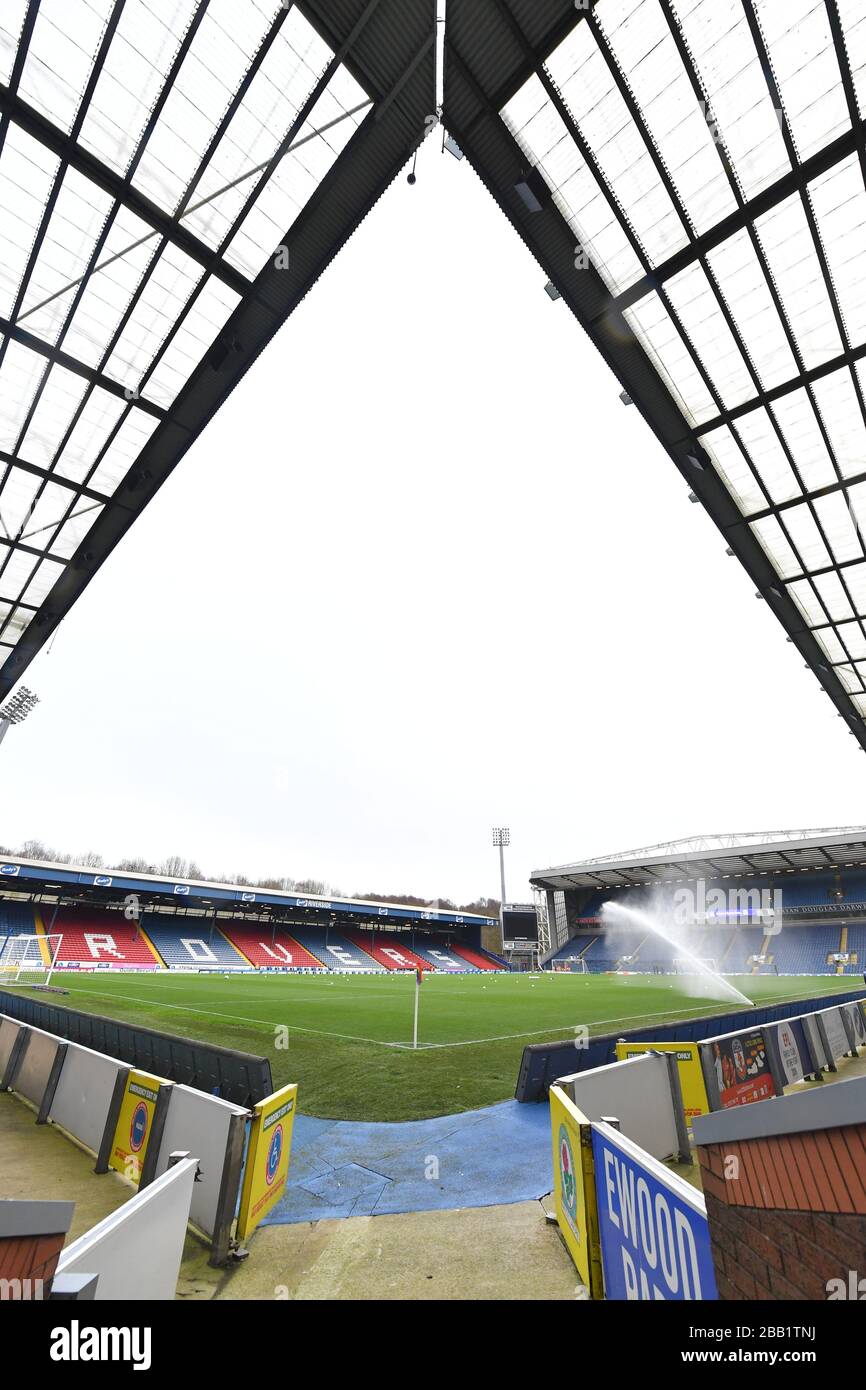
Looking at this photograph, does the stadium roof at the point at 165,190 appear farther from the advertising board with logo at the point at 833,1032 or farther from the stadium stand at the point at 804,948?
the stadium stand at the point at 804,948

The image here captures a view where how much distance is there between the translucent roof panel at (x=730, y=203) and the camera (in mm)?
7648

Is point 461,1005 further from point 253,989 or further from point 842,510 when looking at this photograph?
point 842,510

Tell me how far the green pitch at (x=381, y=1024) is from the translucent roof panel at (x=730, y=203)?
44.1ft

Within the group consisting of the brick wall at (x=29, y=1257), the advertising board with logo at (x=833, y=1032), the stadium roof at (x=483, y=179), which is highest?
the stadium roof at (x=483, y=179)

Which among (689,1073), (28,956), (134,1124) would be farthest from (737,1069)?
(28,956)

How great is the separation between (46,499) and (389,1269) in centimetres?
1491

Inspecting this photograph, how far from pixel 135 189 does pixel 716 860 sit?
7028 cm

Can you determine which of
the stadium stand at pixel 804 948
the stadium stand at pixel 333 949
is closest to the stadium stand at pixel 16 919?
the stadium stand at pixel 333 949

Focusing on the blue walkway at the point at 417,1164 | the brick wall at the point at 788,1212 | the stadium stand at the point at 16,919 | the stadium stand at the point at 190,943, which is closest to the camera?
the brick wall at the point at 788,1212

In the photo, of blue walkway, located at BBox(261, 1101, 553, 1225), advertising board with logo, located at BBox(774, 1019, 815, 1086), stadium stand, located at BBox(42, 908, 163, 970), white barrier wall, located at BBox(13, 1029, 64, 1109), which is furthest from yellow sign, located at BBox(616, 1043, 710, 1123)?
stadium stand, located at BBox(42, 908, 163, 970)

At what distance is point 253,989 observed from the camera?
110 feet

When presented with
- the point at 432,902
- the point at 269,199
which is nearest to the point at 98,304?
the point at 269,199

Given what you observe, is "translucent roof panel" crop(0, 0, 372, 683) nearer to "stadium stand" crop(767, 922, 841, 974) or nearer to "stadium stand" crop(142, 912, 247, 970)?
"stadium stand" crop(142, 912, 247, 970)

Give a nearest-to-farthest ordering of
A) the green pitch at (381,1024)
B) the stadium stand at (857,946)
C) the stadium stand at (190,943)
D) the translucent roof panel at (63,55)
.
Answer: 1. the translucent roof panel at (63,55)
2. the green pitch at (381,1024)
3. the stadium stand at (190,943)
4. the stadium stand at (857,946)
